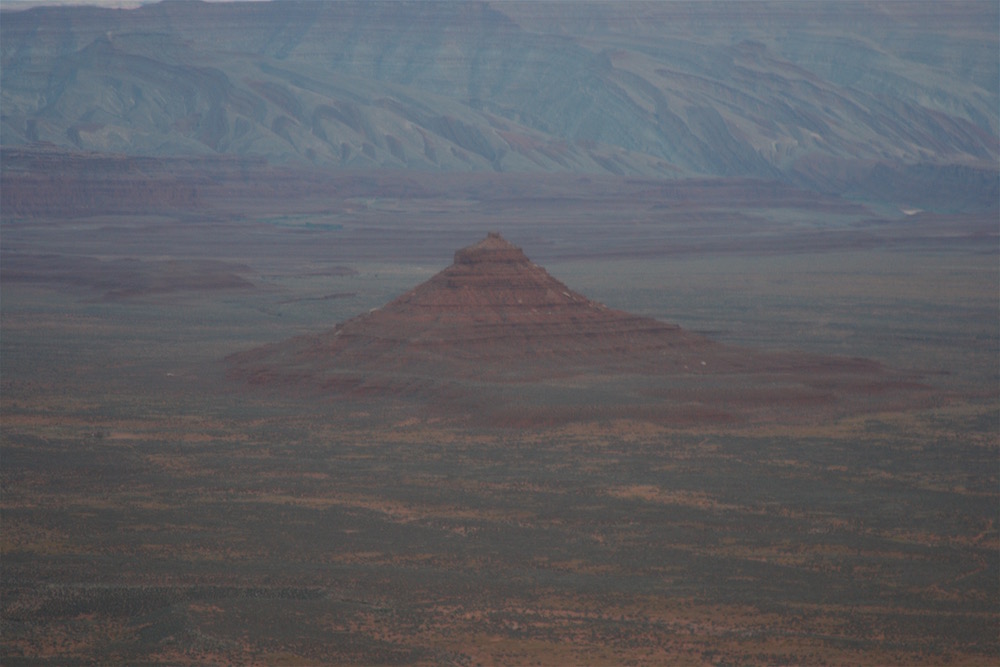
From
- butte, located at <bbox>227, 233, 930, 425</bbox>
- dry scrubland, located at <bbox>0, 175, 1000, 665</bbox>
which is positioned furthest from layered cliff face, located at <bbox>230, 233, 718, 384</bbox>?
dry scrubland, located at <bbox>0, 175, 1000, 665</bbox>

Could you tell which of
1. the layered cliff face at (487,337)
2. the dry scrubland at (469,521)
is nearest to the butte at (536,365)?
the layered cliff face at (487,337)

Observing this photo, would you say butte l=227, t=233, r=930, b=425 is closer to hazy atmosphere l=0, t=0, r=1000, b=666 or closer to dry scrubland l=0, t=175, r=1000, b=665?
hazy atmosphere l=0, t=0, r=1000, b=666

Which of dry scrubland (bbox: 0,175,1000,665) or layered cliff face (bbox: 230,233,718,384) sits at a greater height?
layered cliff face (bbox: 230,233,718,384)

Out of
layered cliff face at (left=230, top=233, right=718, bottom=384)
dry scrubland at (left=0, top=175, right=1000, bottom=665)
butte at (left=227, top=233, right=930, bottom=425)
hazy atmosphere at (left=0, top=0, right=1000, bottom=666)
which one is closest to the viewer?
dry scrubland at (left=0, top=175, right=1000, bottom=665)

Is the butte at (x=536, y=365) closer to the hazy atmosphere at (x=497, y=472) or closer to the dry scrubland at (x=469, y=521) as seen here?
the hazy atmosphere at (x=497, y=472)

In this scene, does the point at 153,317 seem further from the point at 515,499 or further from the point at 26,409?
the point at 515,499

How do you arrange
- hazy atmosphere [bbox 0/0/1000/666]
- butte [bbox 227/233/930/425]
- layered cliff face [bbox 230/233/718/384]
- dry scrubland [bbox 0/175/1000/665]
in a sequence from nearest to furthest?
dry scrubland [bbox 0/175/1000/665] → hazy atmosphere [bbox 0/0/1000/666] → butte [bbox 227/233/930/425] → layered cliff face [bbox 230/233/718/384]
